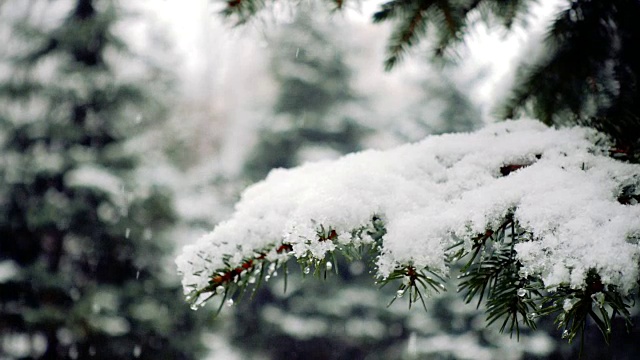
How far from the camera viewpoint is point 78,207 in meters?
4.55

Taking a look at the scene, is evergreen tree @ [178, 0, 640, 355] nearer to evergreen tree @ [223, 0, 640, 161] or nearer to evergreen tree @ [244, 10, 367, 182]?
evergreen tree @ [223, 0, 640, 161]

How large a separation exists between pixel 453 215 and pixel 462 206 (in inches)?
1.9

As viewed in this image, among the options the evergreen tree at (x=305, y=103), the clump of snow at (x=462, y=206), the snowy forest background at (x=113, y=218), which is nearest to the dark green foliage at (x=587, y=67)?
the clump of snow at (x=462, y=206)

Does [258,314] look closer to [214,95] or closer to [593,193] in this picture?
[593,193]

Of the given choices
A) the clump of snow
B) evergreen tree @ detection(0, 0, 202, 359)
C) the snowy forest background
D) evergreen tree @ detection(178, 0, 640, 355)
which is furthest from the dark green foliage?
evergreen tree @ detection(0, 0, 202, 359)

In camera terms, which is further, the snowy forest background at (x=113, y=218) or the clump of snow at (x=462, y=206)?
the snowy forest background at (x=113, y=218)

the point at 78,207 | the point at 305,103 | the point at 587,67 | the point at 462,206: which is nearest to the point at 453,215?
the point at 462,206

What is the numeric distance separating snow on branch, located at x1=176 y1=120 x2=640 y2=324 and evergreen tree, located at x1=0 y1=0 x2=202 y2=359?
13.6 feet

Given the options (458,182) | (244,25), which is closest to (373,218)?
(458,182)

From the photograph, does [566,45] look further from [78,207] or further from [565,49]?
[78,207]

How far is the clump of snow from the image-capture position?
2.17ft

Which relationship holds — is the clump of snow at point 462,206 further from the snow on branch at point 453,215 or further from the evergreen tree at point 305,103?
the evergreen tree at point 305,103

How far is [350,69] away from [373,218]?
767 cm

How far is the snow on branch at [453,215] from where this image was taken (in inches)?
26.1
